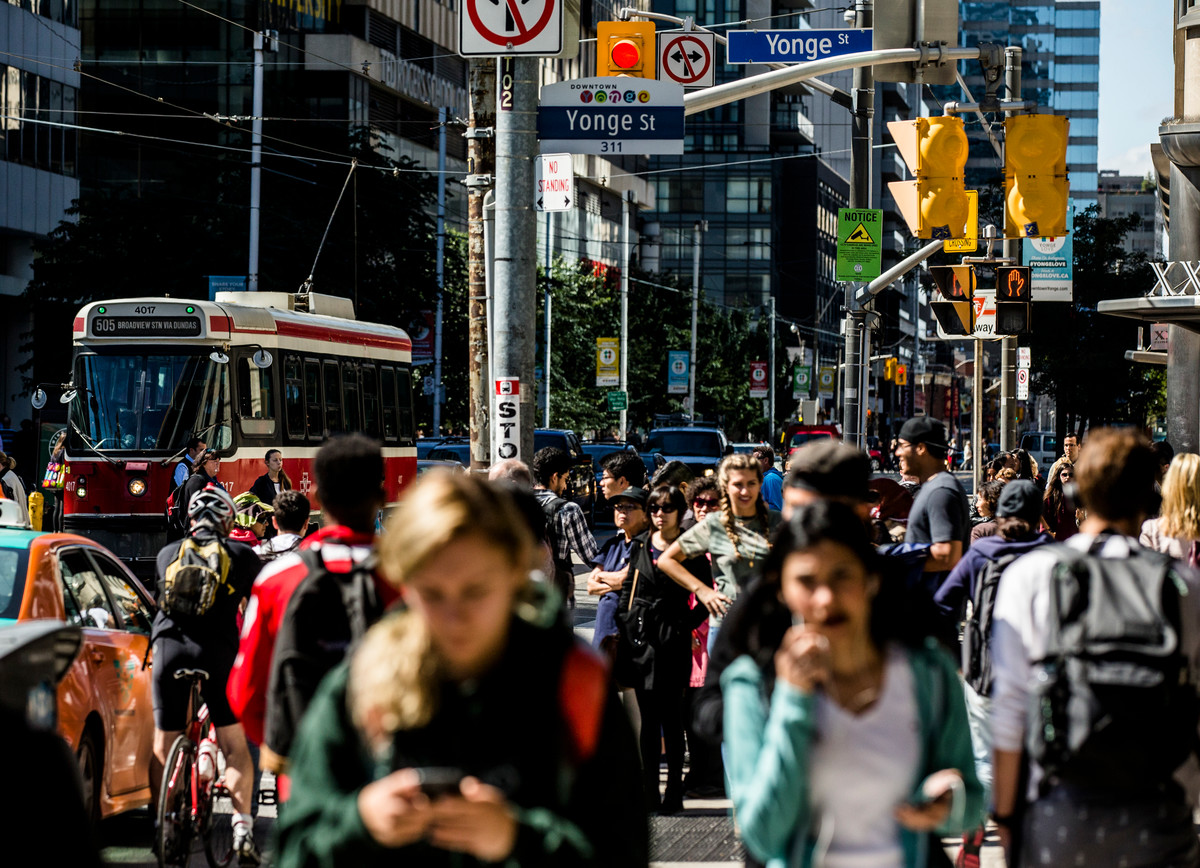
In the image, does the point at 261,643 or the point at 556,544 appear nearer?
the point at 261,643

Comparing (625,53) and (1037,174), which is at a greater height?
(625,53)

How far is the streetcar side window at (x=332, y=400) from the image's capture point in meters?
23.5

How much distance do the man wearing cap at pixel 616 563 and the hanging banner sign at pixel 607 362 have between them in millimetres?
44172

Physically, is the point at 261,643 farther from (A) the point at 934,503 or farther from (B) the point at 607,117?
(B) the point at 607,117

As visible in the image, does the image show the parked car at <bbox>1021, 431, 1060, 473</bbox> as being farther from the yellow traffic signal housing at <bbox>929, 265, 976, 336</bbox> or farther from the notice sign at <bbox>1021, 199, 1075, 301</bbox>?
the yellow traffic signal housing at <bbox>929, 265, 976, 336</bbox>

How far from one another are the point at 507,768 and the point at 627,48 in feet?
46.1

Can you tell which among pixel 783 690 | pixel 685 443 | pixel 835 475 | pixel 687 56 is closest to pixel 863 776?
pixel 783 690

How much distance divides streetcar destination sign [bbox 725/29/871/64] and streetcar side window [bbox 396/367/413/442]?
1126 cm

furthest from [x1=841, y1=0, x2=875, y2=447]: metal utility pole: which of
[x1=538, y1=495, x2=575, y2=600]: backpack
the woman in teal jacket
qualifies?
the woman in teal jacket

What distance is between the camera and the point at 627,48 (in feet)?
53.4

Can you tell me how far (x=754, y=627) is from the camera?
3.85 m

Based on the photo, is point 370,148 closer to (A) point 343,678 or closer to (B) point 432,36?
(B) point 432,36

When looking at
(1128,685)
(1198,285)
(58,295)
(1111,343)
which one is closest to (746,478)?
(1128,685)

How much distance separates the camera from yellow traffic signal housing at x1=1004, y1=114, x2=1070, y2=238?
15.6m
